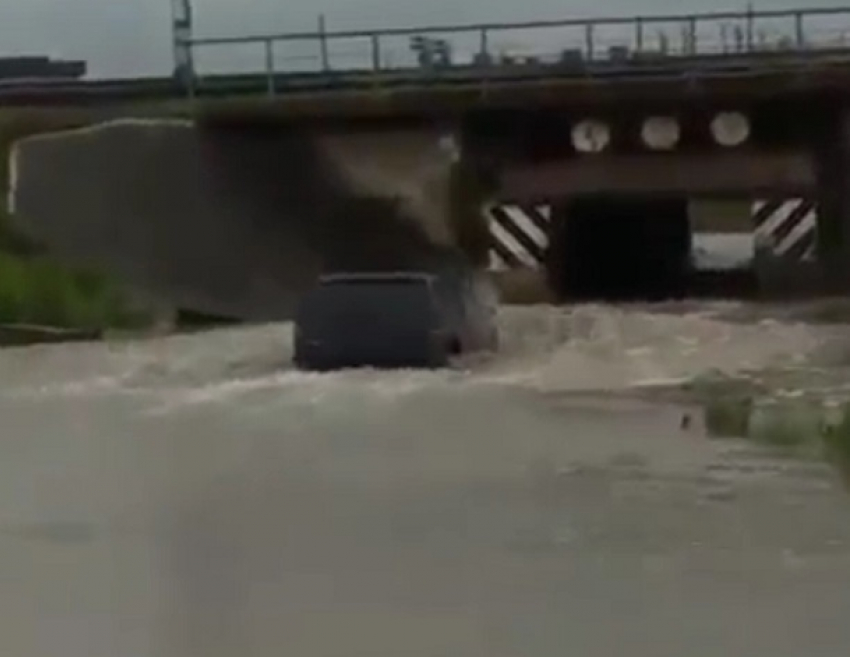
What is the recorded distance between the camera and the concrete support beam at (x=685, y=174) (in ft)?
158

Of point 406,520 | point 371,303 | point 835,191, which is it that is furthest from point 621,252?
point 406,520

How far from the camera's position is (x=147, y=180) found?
46.1 metres

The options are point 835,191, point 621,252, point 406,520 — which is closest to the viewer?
point 406,520

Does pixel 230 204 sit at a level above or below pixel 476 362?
above

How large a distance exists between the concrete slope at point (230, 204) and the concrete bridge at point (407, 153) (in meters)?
0.04

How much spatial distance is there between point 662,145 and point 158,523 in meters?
29.0

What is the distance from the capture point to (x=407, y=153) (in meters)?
48.5

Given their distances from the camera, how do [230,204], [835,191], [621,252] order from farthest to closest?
[621,252] → [835,191] → [230,204]

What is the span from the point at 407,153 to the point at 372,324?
13029 millimetres

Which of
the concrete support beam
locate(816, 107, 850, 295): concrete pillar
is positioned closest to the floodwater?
locate(816, 107, 850, 295): concrete pillar

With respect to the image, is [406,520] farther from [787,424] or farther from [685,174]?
[685,174]

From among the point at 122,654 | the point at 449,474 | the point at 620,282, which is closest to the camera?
the point at 122,654

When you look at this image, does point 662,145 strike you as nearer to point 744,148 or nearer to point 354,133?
point 744,148

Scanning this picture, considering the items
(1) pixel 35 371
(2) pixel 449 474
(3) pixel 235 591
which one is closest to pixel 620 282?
(1) pixel 35 371
